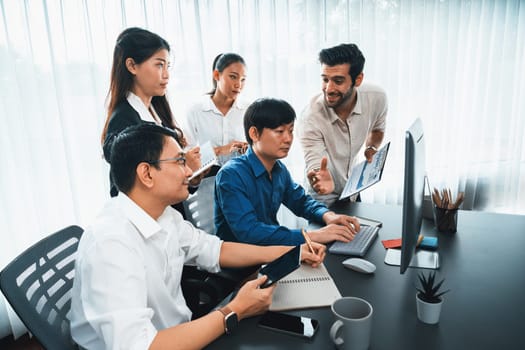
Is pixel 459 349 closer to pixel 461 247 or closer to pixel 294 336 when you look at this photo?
pixel 294 336

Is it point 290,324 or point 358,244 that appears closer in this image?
point 290,324

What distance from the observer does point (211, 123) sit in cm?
247

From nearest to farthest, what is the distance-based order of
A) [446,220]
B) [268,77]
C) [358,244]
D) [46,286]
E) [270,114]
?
1. [46,286]
2. [358,244]
3. [446,220]
4. [270,114]
5. [268,77]

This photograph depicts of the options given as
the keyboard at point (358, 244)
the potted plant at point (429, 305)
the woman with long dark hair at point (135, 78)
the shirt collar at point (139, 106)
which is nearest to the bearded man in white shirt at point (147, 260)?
the keyboard at point (358, 244)

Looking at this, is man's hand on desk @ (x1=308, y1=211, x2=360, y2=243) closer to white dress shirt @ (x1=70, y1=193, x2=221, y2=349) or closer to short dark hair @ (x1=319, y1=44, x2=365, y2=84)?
white dress shirt @ (x1=70, y1=193, x2=221, y2=349)

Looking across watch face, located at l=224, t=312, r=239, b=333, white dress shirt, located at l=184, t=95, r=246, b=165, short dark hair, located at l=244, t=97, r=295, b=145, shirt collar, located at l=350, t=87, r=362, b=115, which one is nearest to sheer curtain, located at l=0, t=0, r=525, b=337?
white dress shirt, located at l=184, t=95, r=246, b=165

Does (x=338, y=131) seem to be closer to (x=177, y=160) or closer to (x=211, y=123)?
(x=211, y=123)

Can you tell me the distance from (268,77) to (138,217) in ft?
7.17

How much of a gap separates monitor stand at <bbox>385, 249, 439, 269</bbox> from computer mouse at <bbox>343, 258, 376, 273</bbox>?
103 millimetres

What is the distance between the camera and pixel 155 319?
105cm

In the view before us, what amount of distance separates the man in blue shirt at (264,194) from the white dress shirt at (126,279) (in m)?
0.32

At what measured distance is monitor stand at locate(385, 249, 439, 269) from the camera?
1.24m

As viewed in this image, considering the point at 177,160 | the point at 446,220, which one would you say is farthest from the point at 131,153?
the point at 446,220

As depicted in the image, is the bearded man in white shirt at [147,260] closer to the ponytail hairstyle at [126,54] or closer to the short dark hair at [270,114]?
the short dark hair at [270,114]
